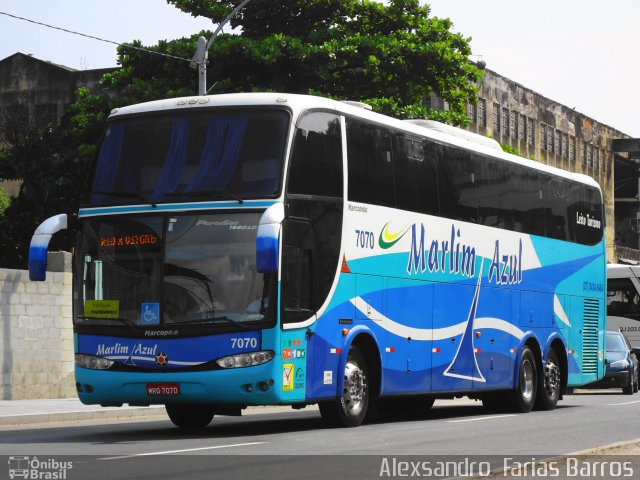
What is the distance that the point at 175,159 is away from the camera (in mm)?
16531

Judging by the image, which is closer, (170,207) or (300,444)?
(300,444)

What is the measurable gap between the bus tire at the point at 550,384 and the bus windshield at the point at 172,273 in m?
9.76

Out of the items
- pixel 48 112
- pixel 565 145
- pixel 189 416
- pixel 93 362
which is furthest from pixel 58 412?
pixel 565 145

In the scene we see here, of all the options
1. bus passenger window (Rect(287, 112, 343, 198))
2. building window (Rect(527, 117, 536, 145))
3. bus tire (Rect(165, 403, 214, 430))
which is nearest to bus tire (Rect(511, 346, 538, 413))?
bus tire (Rect(165, 403, 214, 430))

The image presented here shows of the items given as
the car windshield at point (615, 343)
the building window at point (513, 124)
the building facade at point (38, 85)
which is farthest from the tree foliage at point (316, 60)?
the building window at point (513, 124)

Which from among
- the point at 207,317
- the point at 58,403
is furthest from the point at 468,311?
the point at 58,403

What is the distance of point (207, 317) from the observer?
15891 millimetres

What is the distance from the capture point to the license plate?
15.9 metres

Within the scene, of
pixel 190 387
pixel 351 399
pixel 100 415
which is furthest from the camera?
pixel 100 415

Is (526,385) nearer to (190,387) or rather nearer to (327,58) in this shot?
(190,387)

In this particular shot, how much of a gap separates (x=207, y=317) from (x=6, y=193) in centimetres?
4835

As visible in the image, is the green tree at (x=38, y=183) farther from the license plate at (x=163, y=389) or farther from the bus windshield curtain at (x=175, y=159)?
the license plate at (x=163, y=389)

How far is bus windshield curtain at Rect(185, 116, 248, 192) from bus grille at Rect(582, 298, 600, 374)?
39.3 feet

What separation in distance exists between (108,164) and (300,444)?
462 cm
